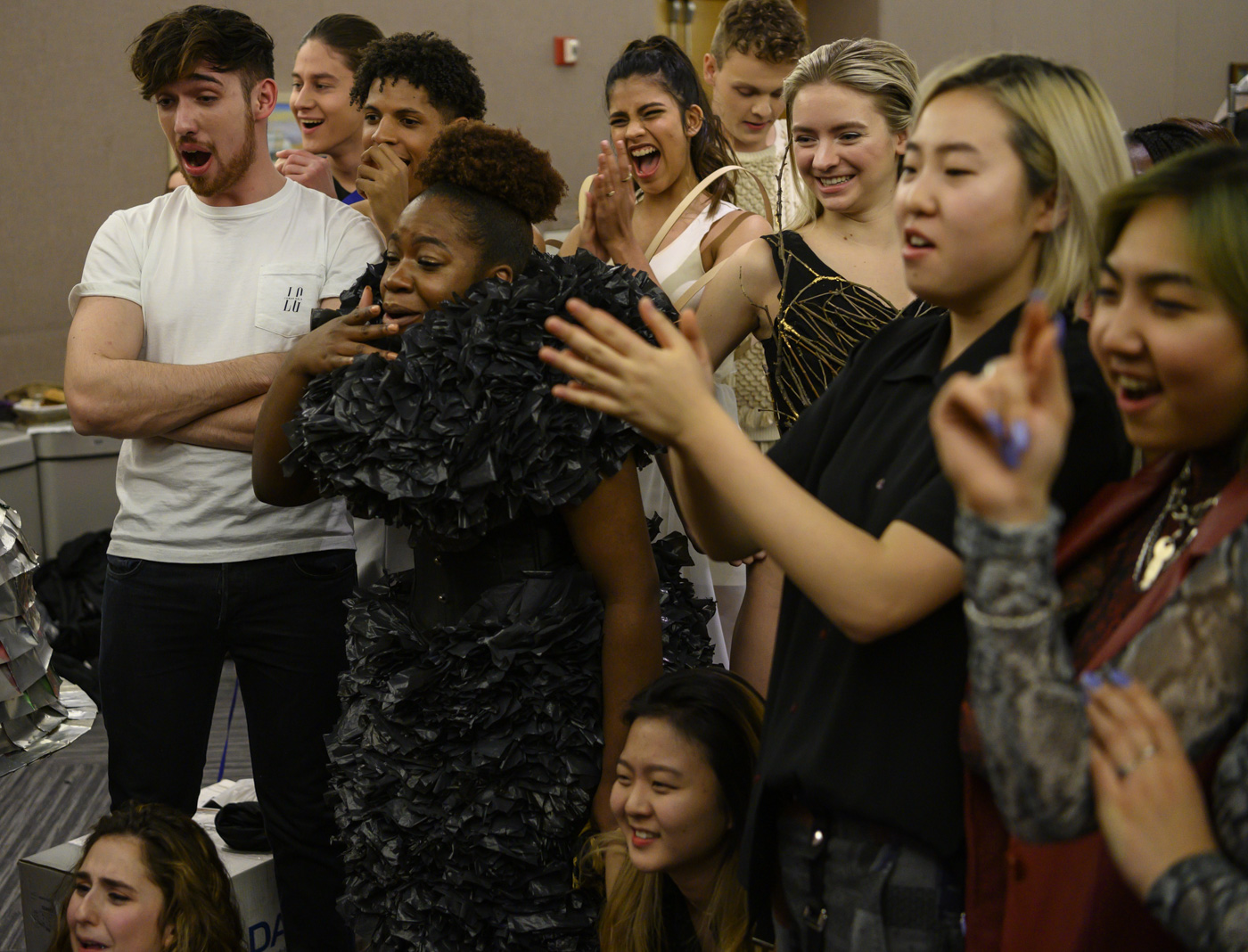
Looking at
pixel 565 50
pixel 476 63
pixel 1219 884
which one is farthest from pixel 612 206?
pixel 565 50

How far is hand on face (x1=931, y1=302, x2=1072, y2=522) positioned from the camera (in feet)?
2.87

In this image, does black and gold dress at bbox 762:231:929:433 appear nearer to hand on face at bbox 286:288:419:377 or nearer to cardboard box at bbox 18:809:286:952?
hand on face at bbox 286:288:419:377

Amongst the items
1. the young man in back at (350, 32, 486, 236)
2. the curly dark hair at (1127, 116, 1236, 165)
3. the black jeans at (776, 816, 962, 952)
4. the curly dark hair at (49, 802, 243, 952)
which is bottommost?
the curly dark hair at (49, 802, 243, 952)

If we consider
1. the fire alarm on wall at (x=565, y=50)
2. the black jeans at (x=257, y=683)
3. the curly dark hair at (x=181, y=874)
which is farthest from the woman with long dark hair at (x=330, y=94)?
the fire alarm on wall at (x=565, y=50)

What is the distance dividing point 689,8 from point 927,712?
6.70 metres

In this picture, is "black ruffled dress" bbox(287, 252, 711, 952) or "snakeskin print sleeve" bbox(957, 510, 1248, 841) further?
"black ruffled dress" bbox(287, 252, 711, 952)

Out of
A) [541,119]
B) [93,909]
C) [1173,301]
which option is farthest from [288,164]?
[541,119]

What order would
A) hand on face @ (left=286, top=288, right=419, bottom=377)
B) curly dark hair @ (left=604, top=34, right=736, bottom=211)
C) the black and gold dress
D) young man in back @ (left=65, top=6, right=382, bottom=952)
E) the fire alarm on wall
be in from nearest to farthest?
hand on face @ (left=286, top=288, right=419, bottom=377) < the black and gold dress < young man in back @ (left=65, top=6, right=382, bottom=952) < curly dark hair @ (left=604, top=34, right=736, bottom=211) < the fire alarm on wall

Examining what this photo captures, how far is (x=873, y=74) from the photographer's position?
2.12 meters

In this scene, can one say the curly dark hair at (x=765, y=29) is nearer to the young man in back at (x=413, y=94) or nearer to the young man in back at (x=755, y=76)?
the young man in back at (x=755, y=76)

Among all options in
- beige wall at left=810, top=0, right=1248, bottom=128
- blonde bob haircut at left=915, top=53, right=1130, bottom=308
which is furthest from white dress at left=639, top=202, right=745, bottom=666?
beige wall at left=810, top=0, right=1248, bottom=128

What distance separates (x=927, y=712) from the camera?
1133mm

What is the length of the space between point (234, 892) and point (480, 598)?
965 millimetres

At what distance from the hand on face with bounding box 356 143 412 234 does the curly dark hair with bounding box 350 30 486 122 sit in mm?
237
